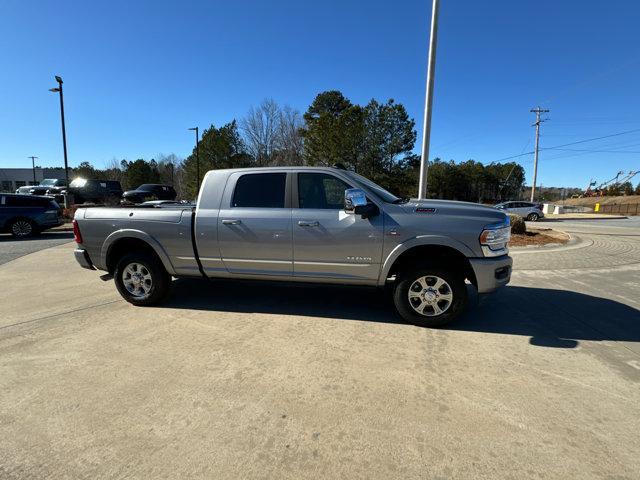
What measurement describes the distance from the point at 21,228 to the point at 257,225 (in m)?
12.7

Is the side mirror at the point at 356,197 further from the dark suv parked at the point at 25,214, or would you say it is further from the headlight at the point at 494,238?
the dark suv parked at the point at 25,214

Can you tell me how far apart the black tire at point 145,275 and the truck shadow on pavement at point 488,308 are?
25 cm

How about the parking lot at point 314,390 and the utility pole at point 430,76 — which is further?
the utility pole at point 430,76

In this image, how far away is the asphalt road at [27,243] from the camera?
370 inches

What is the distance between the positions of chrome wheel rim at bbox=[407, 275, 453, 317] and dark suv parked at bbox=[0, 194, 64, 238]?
1416 centimetres

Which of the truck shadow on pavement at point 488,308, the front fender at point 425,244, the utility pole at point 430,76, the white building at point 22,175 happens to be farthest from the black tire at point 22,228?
the white building at point 22,175

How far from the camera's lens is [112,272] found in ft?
17.0

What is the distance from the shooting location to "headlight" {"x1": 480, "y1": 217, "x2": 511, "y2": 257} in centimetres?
400

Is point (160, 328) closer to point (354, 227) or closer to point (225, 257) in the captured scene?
point (225, 257)

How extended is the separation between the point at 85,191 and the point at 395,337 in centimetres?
2582

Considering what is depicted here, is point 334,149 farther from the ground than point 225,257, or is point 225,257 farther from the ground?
point 334,149

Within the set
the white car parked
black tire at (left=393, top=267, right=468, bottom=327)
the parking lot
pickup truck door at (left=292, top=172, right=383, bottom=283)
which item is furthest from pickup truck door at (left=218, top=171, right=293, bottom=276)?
the white car parked

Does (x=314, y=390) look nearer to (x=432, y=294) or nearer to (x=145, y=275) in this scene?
(x=432, y=294)

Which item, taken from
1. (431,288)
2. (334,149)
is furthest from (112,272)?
(334,149)
